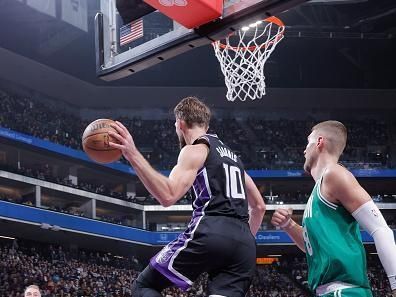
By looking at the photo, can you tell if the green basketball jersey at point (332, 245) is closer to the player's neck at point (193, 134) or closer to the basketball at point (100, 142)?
the player's neck at point (193, 134)

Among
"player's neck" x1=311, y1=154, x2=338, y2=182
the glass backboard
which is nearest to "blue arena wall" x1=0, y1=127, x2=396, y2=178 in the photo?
the glass backboard

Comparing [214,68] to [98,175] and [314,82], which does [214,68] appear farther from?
[98,175]

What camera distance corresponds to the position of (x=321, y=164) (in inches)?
140

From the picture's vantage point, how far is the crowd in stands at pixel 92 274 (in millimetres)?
20250

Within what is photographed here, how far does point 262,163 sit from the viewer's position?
1235 inches

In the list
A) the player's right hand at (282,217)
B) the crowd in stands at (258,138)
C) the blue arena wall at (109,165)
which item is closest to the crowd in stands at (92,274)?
the blue arena wall at (109,165)

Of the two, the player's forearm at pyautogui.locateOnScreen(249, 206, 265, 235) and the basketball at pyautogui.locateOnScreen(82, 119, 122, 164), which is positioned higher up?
the basketball at pyautogui.locateOnScreen(82, 119, 122, 164)

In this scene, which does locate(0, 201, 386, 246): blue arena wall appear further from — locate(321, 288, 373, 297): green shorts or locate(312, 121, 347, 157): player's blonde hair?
locate(321, 288, 373, 297): green shorts

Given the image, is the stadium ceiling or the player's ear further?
the stadium ceiling

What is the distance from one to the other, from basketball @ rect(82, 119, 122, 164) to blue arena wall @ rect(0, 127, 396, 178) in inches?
869

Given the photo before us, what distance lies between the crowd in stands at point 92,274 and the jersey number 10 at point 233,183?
53.6 feet

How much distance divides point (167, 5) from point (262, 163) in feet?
87.1

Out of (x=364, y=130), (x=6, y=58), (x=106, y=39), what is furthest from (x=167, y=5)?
(x=364, y=130)

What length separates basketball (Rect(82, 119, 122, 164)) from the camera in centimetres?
361
